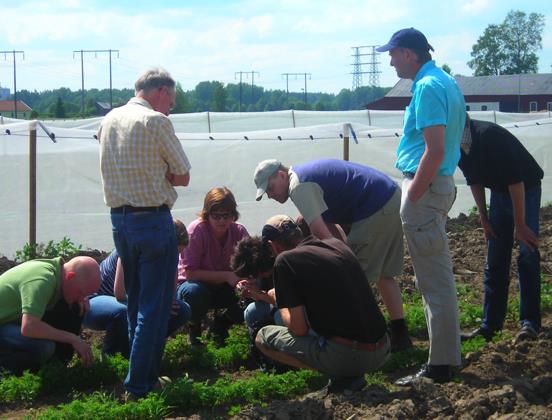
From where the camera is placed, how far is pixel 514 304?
7.31 metres

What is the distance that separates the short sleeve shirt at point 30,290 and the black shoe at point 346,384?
1.92 metres

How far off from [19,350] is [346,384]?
7.27 ft

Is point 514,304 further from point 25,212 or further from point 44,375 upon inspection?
point 25,212

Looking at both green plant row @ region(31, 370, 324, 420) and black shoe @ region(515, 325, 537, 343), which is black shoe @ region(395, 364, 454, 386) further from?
black shoe @ region(515, 325, 537, 343)

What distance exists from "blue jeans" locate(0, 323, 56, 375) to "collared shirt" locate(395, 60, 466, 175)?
2.62 metres

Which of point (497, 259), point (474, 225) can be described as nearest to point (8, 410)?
point (497, 259)

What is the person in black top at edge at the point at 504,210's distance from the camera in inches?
233

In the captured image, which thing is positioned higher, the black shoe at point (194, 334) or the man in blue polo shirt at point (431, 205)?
the man in blue polo shirt at point (431, 205)

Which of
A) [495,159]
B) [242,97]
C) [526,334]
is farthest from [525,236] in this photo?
[242,97]

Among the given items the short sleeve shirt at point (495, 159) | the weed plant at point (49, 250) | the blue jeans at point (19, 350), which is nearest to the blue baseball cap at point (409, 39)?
the short sleeve shirt at point (495, 159)

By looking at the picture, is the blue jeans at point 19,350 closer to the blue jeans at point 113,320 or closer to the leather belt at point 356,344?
the blue jeans at point 113,320

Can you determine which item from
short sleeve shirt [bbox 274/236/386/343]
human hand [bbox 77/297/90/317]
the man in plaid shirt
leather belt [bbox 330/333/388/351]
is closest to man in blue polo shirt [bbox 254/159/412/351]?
short sleeve shirt [bbox 274/236/386/343]

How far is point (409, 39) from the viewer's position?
5027 mm

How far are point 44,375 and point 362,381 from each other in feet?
6.76
